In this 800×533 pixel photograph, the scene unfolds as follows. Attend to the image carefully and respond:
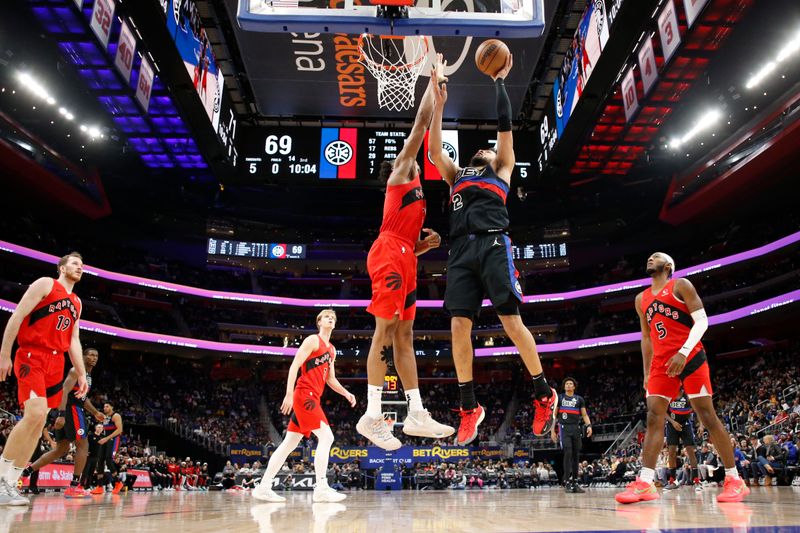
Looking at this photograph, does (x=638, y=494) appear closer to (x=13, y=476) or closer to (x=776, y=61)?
(x=13, y=476)

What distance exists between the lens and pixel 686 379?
550 centimetres

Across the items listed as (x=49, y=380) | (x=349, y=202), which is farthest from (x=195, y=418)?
(x=49, y=380)

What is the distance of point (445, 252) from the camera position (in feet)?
117

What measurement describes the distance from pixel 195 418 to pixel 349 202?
1381 centimetres

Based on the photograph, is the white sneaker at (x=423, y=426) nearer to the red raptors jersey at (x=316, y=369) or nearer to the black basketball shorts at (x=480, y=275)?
the black basketball shorts at (x=480, y=275)

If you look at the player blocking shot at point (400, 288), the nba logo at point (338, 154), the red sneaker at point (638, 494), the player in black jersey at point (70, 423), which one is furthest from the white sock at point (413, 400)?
the nba logo at point (338, 154)

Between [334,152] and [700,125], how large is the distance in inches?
585

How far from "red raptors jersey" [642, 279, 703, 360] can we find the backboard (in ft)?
11.0

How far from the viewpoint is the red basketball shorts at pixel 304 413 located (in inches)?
268

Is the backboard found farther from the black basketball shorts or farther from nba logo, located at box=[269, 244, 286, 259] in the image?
nba logo, located at box=[269, 244, 286, 259]

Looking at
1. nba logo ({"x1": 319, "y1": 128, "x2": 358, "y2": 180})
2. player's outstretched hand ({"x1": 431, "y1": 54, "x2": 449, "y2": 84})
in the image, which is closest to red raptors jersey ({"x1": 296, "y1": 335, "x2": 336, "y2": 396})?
player's outstretched hand ({"x1": 431, "y1": 54, "x2": 449, "y2": 84})

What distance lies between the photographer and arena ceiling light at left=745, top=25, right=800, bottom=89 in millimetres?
18375

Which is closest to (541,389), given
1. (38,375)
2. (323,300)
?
(38,375)

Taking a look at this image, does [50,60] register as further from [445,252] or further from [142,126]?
[445,252]
